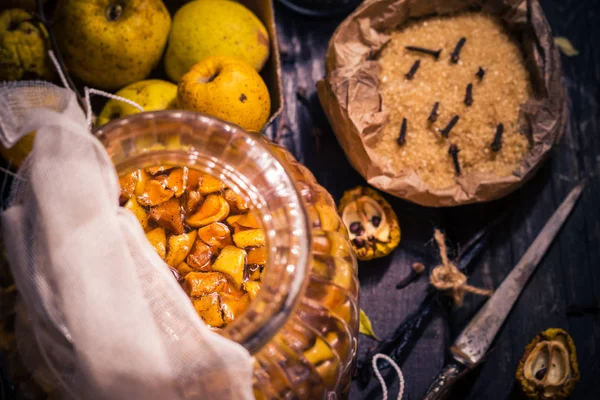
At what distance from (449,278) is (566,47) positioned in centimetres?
64

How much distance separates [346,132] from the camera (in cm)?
100

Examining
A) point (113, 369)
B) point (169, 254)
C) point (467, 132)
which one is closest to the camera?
point (113, 369)

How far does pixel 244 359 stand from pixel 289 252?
13cm

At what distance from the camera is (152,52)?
0.97m

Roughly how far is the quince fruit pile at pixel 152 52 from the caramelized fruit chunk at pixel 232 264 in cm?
30

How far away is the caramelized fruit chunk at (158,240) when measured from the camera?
Result: 2.12 ft

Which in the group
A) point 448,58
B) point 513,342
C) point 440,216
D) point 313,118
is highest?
point 448,58

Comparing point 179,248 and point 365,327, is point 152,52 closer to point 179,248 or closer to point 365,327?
Answer: point 179,248

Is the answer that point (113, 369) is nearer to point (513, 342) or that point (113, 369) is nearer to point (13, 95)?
point (13, 95)

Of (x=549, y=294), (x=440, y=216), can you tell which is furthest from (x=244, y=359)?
(x=549, y=294)

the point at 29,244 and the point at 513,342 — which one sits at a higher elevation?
the point at 29,244

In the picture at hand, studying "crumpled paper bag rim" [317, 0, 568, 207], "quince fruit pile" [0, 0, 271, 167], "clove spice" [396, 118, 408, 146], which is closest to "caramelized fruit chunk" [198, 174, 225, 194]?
"quince fruit pile" [0, 0, 271, 167]

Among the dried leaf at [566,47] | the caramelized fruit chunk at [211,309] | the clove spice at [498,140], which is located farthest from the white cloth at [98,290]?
the dried leaf at [566,47]

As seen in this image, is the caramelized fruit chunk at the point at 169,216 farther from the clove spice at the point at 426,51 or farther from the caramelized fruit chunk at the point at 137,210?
the clove spice at the point at 426,51
